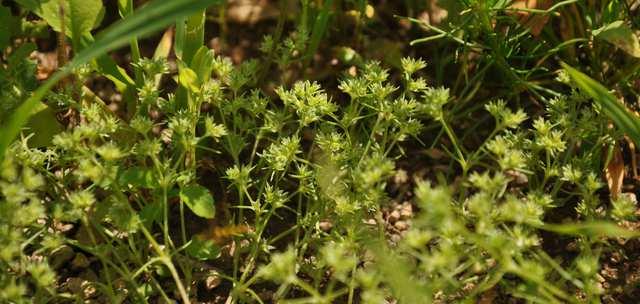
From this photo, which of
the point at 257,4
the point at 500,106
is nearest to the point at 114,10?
the point at 257,4

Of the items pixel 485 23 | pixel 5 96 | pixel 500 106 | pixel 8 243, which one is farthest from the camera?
pixel 485 23

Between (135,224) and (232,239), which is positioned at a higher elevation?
(135,224)

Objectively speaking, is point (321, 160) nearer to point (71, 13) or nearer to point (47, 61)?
point (71, 13)

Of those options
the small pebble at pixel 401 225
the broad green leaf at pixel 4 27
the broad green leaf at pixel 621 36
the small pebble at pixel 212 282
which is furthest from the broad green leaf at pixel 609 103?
the broad green leaf at pixel 4 27

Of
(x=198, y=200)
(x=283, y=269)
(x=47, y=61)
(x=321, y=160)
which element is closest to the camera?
(x=283, y=269)

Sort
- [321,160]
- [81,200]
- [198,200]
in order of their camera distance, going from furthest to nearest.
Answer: [321,160], [198,200], [81,200]

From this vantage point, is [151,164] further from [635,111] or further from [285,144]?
[635,111]

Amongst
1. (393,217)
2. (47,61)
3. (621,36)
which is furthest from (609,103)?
(47,61)
